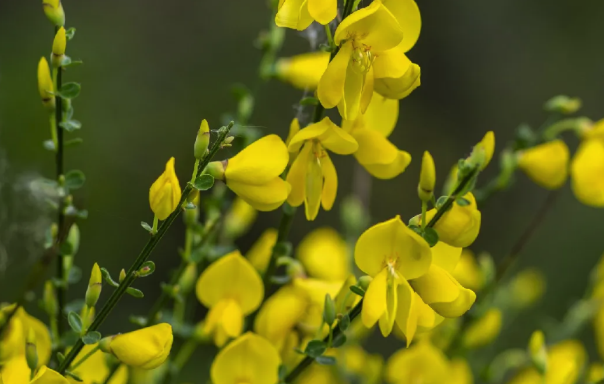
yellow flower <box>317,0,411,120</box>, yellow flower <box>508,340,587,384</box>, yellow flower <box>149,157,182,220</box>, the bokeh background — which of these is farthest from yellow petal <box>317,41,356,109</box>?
the bokeh background

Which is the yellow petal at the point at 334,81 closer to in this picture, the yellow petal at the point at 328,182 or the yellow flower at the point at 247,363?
the yellow petal at the point at 328,182

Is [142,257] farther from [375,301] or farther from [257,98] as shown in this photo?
[257,98]

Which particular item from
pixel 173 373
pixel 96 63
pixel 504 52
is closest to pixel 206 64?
pixel 96 63

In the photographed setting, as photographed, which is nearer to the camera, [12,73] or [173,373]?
[173,373]

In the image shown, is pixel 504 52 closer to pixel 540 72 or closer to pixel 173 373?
pixel 540 72

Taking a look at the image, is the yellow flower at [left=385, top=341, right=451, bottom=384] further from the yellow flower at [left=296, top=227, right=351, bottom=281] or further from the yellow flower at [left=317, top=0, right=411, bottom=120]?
the yellow flower at [left=317, top=0, right=411, bottom=120]

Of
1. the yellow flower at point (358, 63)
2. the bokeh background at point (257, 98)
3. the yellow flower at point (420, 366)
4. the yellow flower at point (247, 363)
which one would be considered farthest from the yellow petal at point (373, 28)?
the bokeh background at point (257, 98)
